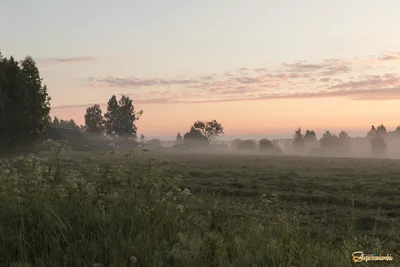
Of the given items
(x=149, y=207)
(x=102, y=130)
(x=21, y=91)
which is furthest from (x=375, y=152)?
(x=149, y=207)

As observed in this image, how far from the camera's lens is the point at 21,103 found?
160 feet

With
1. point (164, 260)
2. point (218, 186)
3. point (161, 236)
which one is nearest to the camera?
point (164, 260)

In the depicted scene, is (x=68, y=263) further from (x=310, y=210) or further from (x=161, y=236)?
(x=310, y=210)

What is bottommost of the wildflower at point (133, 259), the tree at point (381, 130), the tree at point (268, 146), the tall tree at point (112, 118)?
the tree at point (268, 146)

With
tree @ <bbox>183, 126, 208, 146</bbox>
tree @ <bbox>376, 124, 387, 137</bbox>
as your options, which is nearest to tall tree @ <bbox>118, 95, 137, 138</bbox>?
tree @ <bbox>183, 126, 208, 146</bbox>

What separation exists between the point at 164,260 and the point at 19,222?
2.69 metres

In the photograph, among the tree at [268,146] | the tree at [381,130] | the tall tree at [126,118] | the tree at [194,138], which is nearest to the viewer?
the tall tree at [126,118]

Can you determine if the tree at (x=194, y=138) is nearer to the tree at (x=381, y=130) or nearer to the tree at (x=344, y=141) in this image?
the tree at (x=344, y=141)

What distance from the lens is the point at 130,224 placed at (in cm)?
542

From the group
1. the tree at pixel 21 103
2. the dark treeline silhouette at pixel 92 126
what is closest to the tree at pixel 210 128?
the dark treeline silhouette at pixel 92 126

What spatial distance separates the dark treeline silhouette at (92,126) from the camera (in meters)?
48.0

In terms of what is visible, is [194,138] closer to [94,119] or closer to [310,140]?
[94,119]

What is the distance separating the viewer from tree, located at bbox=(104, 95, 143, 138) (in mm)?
131000

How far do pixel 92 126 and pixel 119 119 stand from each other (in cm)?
1100
